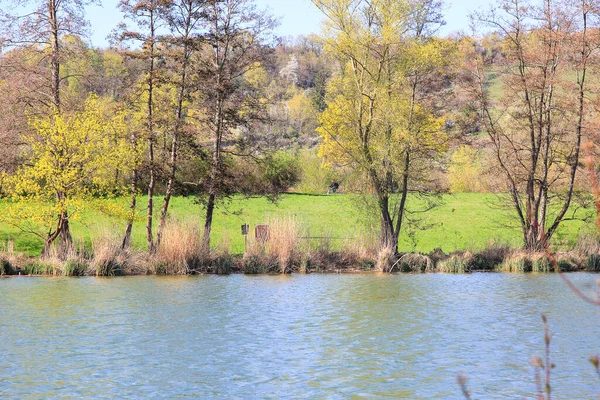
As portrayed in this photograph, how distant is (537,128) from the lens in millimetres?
28266

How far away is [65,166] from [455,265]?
12802mm

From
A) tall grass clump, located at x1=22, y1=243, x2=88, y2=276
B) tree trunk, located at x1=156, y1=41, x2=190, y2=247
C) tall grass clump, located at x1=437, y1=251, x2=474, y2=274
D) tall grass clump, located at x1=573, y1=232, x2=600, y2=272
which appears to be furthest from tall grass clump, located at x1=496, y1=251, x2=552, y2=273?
tall grass clump, located at x1=22, y1=243, x2=88, y2=276

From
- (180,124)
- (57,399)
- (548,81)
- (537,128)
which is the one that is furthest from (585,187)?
(57,399)

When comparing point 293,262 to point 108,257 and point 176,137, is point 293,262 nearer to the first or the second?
point 176,137

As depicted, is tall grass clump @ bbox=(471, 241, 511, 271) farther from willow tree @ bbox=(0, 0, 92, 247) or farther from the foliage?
the foliage

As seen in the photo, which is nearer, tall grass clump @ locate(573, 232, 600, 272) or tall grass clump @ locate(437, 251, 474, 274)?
tall grass clump @ locate(437, 251, 474, 274)

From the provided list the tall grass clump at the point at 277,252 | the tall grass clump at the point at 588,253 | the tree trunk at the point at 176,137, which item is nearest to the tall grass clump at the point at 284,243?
the tall grass clump at the point at 277,252

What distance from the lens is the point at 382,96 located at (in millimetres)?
27609

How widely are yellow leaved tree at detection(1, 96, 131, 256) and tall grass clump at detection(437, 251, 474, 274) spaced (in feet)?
35.2

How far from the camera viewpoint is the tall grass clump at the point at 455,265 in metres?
26.0

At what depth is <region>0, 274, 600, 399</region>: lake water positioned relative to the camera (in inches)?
398

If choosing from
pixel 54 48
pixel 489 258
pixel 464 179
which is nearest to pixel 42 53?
pixel 54 48

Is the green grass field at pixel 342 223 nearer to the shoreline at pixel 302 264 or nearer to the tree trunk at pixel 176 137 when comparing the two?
the tree trunk at pixel 176 137

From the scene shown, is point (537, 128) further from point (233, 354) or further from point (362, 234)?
point (233, 354)
